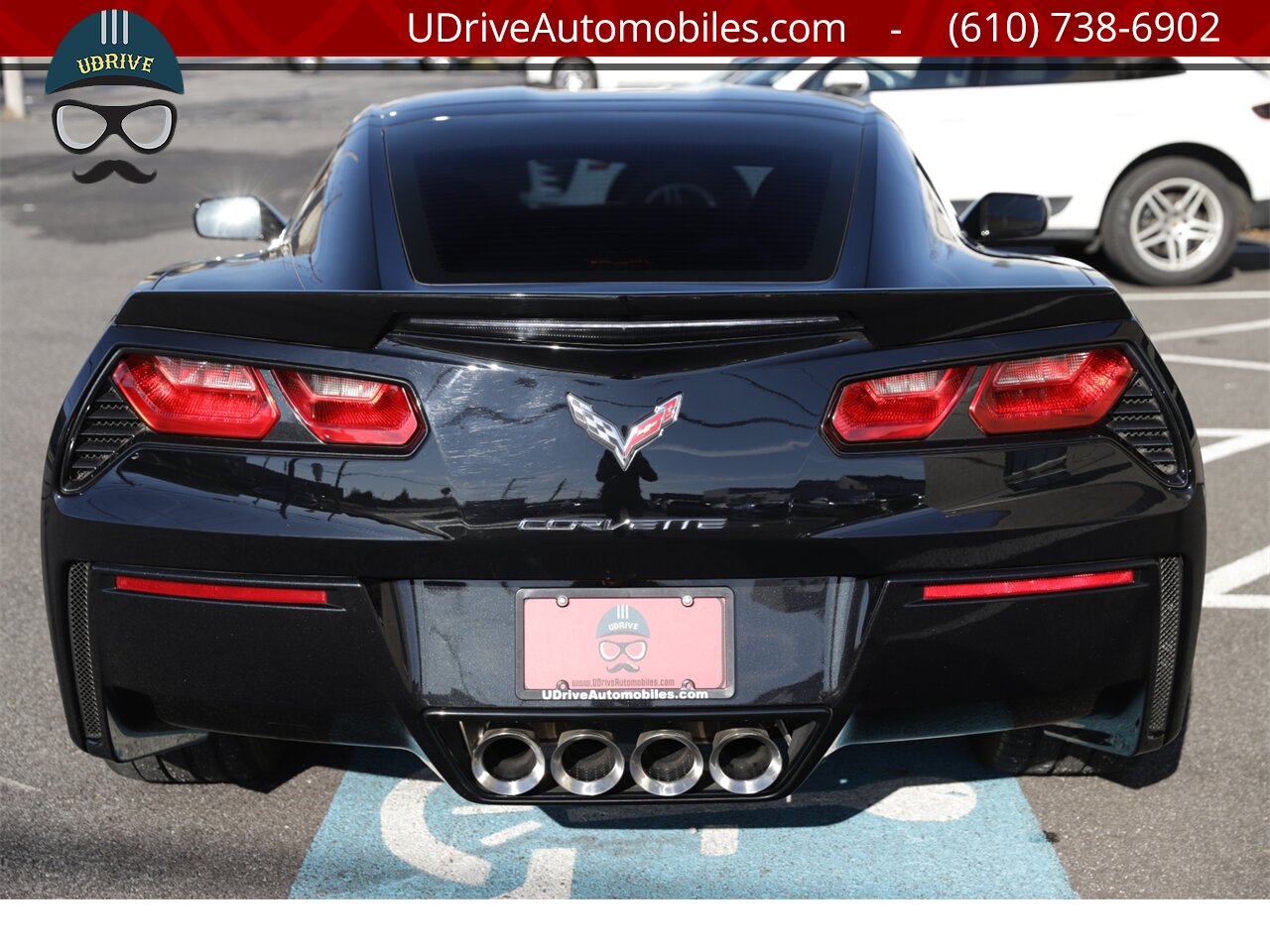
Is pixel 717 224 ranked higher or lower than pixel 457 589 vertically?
higher

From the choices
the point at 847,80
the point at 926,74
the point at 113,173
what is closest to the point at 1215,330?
the point at 926,74

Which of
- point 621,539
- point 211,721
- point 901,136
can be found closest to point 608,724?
point 621,539

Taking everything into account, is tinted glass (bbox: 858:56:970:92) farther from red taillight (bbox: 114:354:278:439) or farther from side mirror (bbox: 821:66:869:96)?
red taillight (bbox: 114:354:278:439)

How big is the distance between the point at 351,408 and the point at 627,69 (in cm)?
1685

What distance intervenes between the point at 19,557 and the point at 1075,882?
11.4 feet

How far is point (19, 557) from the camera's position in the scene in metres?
5.05

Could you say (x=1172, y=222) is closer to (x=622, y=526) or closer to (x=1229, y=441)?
(x=1229, y=441)

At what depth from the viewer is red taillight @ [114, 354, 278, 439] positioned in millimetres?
2680

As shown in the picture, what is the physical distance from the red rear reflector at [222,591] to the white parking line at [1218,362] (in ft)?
20.9

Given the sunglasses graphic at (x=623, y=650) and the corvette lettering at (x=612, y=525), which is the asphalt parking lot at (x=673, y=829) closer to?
the sunglasses graphic at (x=623, y=650)

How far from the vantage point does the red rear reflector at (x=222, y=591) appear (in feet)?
8.75

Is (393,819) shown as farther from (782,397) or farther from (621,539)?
(782,397)

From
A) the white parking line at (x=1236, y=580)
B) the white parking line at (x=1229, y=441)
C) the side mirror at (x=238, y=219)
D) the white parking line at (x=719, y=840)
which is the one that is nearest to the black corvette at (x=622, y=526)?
the white parking line at (x=719, y=840)

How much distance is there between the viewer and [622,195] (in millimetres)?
3475
